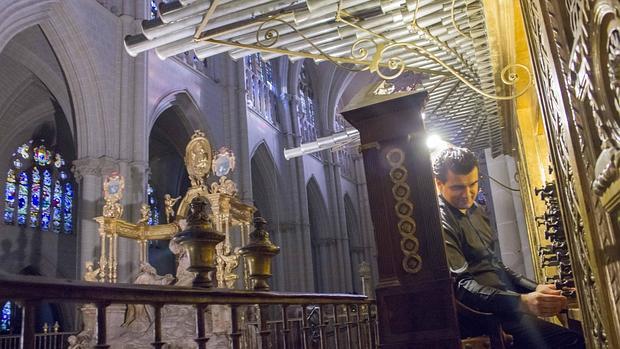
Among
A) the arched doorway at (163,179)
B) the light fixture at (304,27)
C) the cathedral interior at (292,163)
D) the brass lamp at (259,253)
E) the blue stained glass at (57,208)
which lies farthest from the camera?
the arched doorway at (163,179)

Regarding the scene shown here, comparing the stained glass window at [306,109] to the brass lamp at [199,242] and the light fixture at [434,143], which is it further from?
the brass lamp at [199,242]

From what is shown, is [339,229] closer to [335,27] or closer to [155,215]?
[155,215]

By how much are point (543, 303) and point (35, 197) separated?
18.8m

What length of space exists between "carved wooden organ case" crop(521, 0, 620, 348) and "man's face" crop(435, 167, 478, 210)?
1281mm

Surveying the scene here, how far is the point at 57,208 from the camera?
62.7 ft

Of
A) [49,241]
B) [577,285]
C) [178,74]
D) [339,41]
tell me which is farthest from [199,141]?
[577,285]

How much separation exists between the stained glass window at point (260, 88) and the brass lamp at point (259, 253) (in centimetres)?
1743

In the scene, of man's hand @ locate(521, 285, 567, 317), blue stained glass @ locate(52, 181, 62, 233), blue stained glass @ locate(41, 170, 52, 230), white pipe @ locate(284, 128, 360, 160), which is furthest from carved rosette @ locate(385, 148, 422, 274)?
blue stained glass @ locate(52, 181, 62, 233)

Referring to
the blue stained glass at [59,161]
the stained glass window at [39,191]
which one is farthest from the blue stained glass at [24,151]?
the blue stained glass at [59,161]

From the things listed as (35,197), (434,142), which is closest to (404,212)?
(434,142)

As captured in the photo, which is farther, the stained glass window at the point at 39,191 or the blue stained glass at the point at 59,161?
the blue stained glass at the point at 59,161

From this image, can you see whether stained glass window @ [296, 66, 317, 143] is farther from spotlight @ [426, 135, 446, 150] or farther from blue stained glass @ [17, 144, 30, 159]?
spotlight @ [426, 135, 446, 150]

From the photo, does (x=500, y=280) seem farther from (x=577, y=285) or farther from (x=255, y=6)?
(x=255, y=6)

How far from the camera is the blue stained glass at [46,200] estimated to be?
18.5 meters
